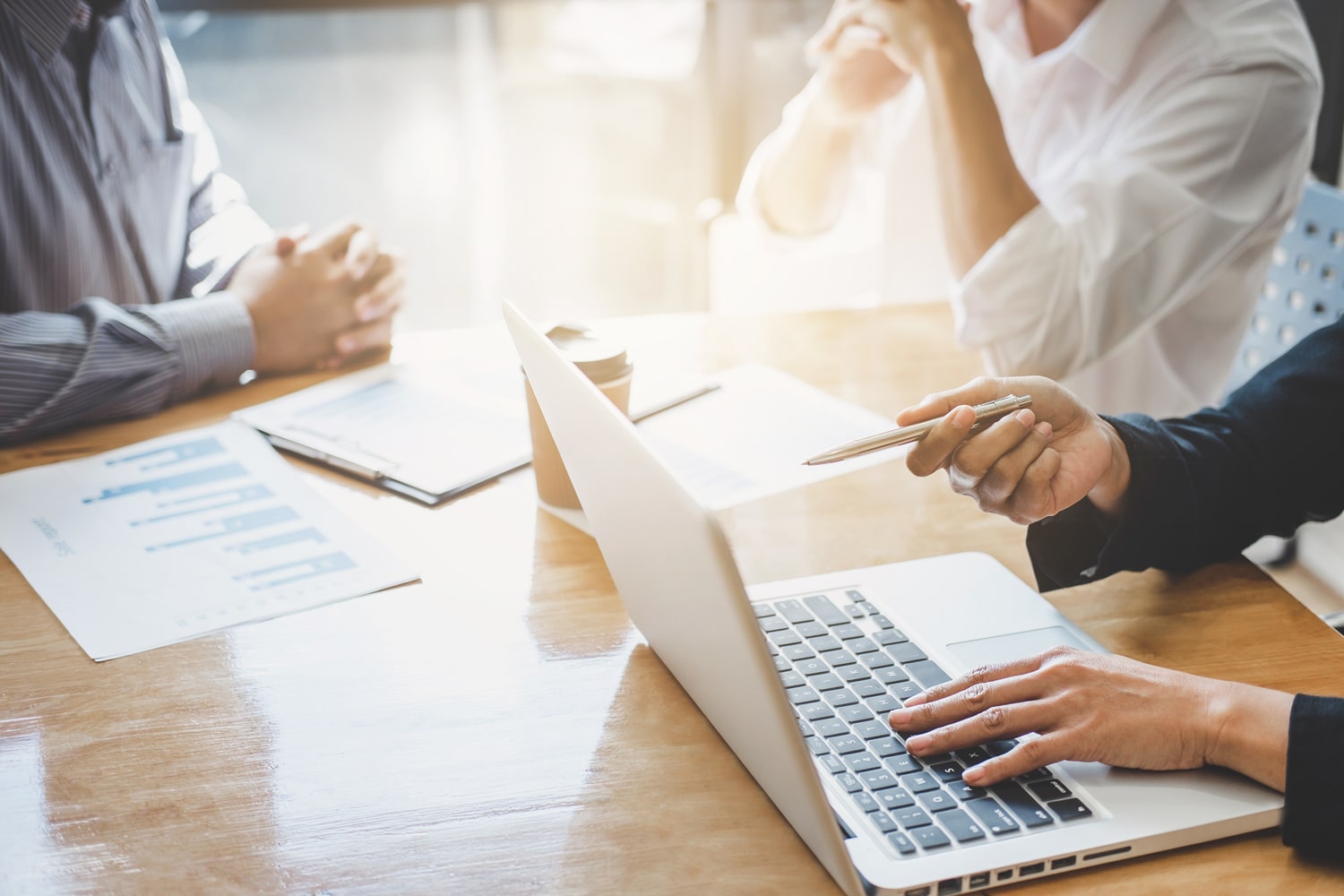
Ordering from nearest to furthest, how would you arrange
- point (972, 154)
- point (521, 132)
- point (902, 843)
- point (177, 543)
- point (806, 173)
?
point (902, 843) → point (177, 543) → point (972, 154) → point (806, 173) → point (521, 132)

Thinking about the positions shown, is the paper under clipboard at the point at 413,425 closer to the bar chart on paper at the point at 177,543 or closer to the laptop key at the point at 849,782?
the bar chart on paper at the point at 177,543

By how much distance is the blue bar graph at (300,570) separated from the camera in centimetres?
85

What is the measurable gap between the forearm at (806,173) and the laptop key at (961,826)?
4.15 ft

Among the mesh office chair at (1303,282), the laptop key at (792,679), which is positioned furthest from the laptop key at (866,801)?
the mesh office chair at (1303,282)

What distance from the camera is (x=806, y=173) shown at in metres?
1.72

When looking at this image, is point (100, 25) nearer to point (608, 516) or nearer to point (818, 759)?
point (608, 516)

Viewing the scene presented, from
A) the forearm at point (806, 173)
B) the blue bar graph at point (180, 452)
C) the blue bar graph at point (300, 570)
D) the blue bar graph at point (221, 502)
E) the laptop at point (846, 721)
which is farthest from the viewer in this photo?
the forearm at point (806, 173)

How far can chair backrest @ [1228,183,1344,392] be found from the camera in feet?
4.50

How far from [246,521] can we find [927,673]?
576mm

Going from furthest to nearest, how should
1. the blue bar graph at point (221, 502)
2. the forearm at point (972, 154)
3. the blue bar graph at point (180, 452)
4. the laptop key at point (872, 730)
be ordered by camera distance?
the forearm at point (972, 154), the blue bar graph at point (180, 452), the blue bar graph at point (221, 502), the laptop key at point (872, 730)

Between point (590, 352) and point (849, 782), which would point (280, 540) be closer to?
point (590, 352)

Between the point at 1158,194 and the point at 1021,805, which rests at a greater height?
the point at 1158,194

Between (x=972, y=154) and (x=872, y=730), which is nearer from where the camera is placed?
(x=872, y=730)

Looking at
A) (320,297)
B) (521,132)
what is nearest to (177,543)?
(320,297)
